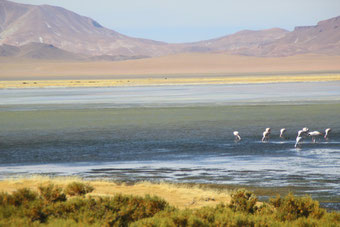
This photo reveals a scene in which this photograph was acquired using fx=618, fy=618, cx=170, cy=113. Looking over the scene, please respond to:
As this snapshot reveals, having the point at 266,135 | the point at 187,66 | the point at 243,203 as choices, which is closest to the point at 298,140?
the point at 266,135

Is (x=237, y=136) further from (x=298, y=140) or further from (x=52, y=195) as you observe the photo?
(x=52, y=195)

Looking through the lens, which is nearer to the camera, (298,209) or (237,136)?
(298,209)

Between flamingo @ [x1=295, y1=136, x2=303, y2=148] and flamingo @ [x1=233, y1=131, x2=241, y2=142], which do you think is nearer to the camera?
flamingo @ [x1=295, y1=136, x2=303, y2=148]

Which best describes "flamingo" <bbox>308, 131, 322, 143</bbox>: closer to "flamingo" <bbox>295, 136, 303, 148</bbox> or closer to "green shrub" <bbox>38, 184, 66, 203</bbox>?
"flamingo" <bbox>295, 136, 303, 148</bbox>

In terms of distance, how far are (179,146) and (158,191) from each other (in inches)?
314

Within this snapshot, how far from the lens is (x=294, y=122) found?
27109 mm

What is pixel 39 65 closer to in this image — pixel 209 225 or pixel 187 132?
pixel 187 132

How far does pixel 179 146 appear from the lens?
66.3ft

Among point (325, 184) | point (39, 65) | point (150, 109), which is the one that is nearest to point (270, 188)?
point (325, 184)

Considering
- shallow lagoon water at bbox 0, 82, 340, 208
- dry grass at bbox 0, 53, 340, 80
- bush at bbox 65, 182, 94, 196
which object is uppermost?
dry grass at bbox 0, 53, 340, 80

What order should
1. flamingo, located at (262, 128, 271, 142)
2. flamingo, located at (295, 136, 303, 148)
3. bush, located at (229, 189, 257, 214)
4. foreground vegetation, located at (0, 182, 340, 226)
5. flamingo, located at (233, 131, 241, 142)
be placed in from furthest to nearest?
flamingo, located at (233, 131, 241, 142) → flamingo, located at (262, 128, 271, 142) → flamingo, located at (295, 136, 303, 148) → bush, located at (229, 189, 257, 214) → foreground vegetation, located at (0, 182, 340, 226)

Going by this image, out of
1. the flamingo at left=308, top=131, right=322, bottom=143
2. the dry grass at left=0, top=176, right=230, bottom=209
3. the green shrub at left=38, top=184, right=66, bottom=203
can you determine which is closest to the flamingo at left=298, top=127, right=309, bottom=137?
the flamingo at left=308, top=131, right=322, bottom=143

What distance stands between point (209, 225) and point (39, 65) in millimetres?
166026

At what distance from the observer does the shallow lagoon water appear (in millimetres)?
14719
